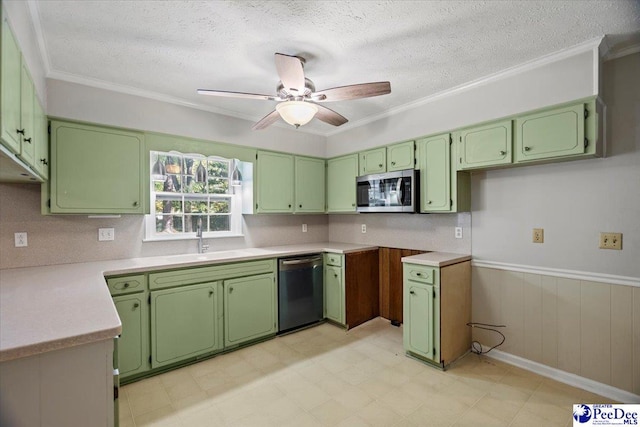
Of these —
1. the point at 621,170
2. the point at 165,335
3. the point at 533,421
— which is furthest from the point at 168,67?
the point at 533,421

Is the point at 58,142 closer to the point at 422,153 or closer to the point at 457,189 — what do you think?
the point at 422,153

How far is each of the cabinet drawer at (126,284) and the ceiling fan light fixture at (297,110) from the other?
1.76 meters

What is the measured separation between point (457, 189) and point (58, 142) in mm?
3463

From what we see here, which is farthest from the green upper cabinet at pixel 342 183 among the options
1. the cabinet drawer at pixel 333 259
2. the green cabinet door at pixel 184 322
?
the green cabinet door at pixel 184 322

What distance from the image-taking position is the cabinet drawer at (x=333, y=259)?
351cm

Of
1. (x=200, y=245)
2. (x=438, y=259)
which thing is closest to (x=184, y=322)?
(x=200, y=245)

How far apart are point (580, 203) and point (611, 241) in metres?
0.33

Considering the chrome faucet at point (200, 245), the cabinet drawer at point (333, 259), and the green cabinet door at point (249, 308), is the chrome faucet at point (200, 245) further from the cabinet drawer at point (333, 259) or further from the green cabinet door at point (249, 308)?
the cabinet drawer at point (333, 259)

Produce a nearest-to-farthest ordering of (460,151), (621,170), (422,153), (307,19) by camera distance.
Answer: (307,19)
(621,170)
(460,151)
(422,153)

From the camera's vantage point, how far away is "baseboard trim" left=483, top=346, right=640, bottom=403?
83.2 inches

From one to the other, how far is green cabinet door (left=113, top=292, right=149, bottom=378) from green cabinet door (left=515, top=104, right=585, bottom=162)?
333 cm

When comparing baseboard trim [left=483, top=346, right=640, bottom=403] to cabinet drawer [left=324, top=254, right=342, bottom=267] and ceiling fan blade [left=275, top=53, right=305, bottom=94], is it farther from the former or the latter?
ceiling fan blade [left=275, top=53, right=305, bottom=94]

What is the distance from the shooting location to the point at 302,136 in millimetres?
4098

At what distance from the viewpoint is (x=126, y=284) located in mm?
2352
